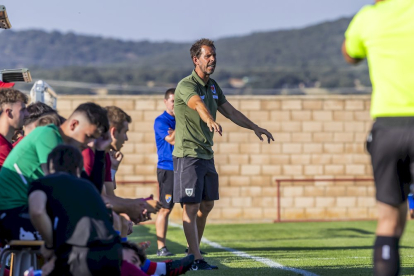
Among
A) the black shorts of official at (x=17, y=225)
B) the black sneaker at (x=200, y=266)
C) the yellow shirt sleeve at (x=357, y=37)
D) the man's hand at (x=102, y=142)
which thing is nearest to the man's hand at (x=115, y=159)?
the black sneaker at (x=200, y=266)

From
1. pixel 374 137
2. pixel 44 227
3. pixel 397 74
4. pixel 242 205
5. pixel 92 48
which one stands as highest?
pixel 92 48

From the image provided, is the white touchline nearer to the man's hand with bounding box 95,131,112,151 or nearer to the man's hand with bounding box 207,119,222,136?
the man's hand with bounding box 207,119,222,136

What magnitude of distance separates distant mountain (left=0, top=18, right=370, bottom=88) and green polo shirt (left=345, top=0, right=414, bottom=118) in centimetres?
10025

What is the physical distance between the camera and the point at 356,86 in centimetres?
9350

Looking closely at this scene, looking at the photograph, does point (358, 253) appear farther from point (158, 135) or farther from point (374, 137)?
point (374, 137)

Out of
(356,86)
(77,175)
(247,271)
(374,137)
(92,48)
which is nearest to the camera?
(374,137)

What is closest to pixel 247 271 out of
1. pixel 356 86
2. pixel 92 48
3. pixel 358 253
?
pixel 358 253

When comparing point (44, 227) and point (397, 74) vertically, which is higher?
point (397, 74)

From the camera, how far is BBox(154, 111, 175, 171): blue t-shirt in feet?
33.9

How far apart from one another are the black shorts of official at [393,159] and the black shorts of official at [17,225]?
2.23 m

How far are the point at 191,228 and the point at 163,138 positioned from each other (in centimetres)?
252

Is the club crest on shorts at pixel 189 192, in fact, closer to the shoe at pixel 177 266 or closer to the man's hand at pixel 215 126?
the man's hand at pixel 215 126

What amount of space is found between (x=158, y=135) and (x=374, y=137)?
5.98m

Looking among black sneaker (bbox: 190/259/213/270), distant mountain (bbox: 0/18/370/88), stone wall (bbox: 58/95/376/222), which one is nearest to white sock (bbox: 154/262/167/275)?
black sneaker (bbox: 190/259/213/270)
